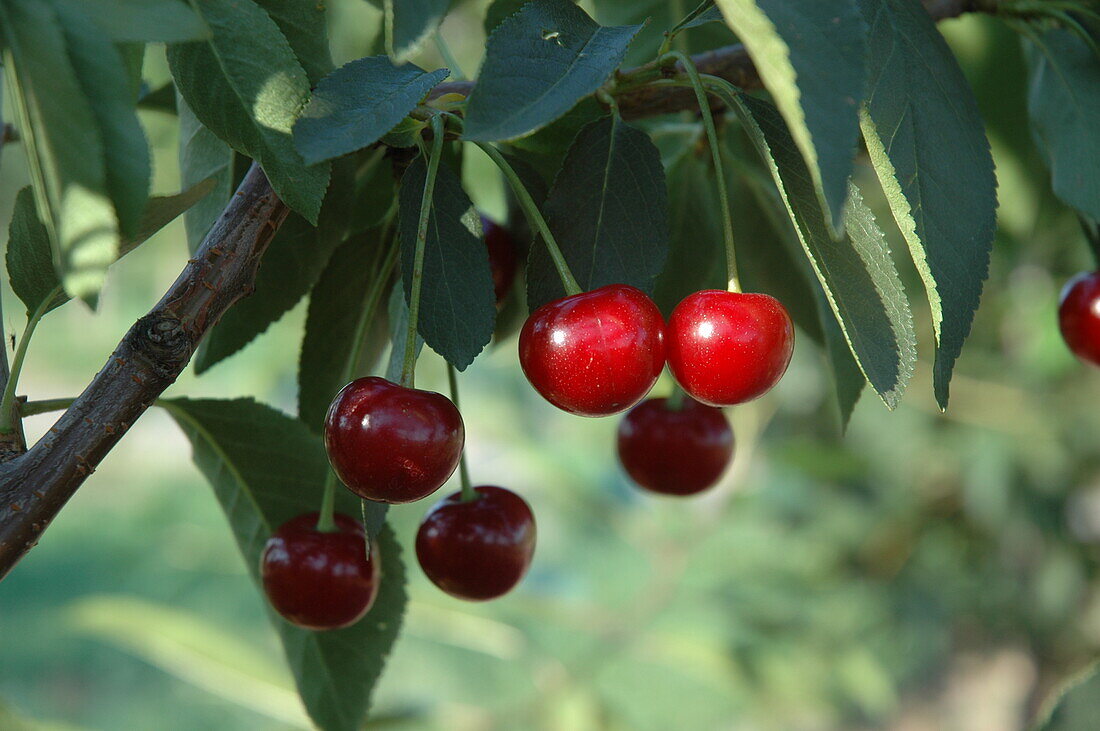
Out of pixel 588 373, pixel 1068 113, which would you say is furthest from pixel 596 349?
pixel 1068 113

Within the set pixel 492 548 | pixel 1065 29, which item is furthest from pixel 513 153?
pixel 1065 29

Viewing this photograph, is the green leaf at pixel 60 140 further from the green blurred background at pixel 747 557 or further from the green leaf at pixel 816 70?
the green blurred background at pixel 747 557

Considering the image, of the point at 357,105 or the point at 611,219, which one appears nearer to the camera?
the point at 357,105

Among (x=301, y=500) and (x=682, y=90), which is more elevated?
(x=682, y=90)

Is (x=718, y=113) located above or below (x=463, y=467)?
above

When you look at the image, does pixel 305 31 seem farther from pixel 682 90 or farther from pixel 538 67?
pixel 682 90

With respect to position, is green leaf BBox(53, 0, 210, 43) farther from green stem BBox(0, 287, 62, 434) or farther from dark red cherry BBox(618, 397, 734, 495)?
dark red cherry BBox(618, 397, 734, 495)

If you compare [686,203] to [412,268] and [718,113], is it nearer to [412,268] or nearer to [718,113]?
[718,113]
